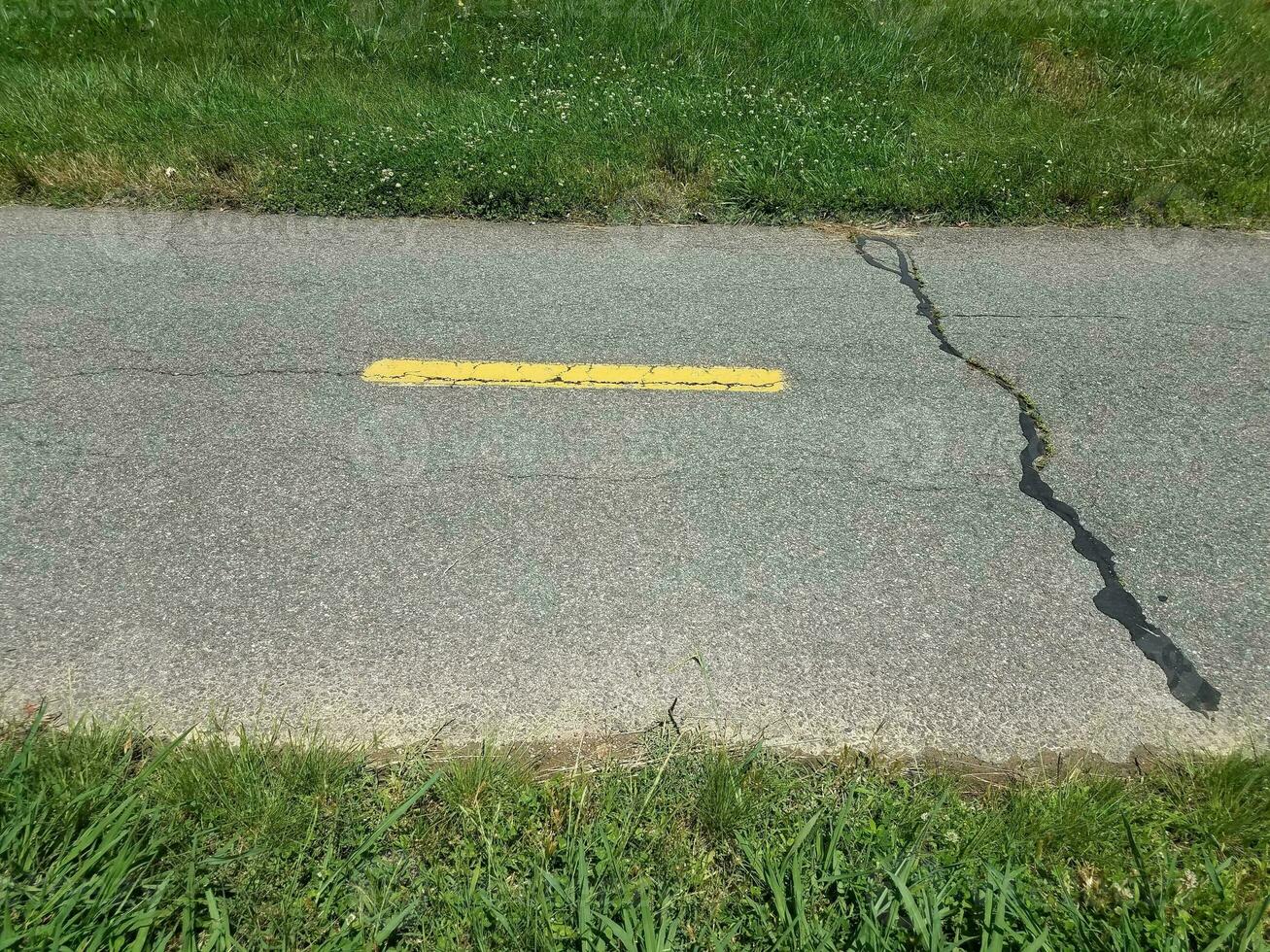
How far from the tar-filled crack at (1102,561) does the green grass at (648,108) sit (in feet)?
7.84

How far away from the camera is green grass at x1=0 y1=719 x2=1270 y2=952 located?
202cm

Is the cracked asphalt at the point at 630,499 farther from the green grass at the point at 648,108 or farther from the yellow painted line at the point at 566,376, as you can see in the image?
the green grass at the point at 648,108

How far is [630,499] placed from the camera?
3.53 metres

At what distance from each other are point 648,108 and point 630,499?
4.63 meters

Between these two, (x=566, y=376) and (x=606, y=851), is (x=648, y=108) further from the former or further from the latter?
(x=606, y=851)

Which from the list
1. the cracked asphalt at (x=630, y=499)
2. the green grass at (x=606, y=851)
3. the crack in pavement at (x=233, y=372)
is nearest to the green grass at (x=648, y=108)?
the cracked asphalt at (x=630, y=499)

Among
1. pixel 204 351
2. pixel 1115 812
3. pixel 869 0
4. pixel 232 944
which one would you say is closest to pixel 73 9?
pixel 204 351

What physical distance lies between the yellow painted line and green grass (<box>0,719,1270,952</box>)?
2089mm

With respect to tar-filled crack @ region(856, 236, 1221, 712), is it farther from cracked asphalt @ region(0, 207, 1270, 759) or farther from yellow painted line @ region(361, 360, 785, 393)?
yellow painted line @ region(361, 360, 785, 393)

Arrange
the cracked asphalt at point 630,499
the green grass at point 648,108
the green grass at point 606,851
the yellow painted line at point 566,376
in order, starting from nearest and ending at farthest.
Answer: the green grass at point 606,851 < the cracked asphalt at point 630,499 < the yellow painted line at point 566,376 < the green grass at point 648,108

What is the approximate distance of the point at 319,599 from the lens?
9.94ft

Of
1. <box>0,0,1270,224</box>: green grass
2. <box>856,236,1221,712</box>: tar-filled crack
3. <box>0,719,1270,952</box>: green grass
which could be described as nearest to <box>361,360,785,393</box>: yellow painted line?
<box>856,236,1221,712</box>: tar-filled crack

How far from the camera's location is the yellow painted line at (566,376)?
4266mm

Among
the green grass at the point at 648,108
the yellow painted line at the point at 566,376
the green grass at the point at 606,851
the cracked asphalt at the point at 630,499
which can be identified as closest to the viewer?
the green grass at the point at 606,851
